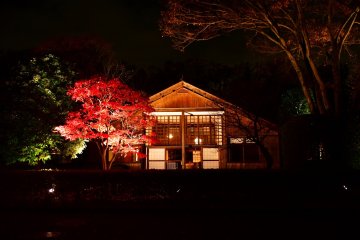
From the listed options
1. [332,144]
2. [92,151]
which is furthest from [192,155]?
[332,144]

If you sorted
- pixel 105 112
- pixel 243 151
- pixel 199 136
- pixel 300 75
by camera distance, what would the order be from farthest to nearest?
1. pixel 199 136
2. pixel 243 151
3. pixel 105 112
4. pixel 300 75

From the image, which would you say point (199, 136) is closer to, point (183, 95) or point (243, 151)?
point (183, 95)

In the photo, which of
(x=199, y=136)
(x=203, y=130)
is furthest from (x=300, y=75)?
(x=199, y=136)

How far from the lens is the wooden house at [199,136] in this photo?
25391 mm

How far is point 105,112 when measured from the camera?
1919 centimetres

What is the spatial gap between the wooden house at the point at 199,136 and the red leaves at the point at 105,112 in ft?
16.8

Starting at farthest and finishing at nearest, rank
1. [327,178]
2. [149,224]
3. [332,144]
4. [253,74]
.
A: 1. [253,74]
2. [332,144]
3. [327,178]
4. [149,224]

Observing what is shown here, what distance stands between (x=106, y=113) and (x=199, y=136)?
898 centimetres

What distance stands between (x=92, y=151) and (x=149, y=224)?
1681 centimetres

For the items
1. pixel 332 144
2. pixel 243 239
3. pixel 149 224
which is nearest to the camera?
pixel 243 239

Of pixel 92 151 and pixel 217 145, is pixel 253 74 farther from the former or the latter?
pixel 92 151

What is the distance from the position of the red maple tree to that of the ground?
3988 mm

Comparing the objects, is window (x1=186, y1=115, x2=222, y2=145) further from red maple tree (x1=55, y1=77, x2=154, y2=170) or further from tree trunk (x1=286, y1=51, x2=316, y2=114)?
tree trunk (x1=286, y1=51, x2=316, y2=114)

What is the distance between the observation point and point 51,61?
21.9m
